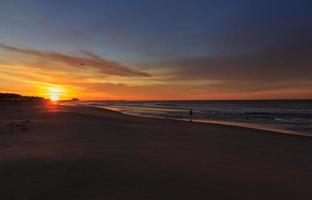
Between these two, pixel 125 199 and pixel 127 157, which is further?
pixel 127 157

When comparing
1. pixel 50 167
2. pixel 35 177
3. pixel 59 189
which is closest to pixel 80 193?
pixel 59 189

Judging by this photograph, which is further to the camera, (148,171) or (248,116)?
(248,116)

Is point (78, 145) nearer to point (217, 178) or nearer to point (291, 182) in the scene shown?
point (217, 178)

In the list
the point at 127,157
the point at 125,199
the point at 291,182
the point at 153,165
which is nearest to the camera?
the point at 125,199

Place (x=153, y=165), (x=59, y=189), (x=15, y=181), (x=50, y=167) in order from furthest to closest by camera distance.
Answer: (x=153, y=165) < (x=50, y=167) < (x=15, y=181) < (x=59, y=189)

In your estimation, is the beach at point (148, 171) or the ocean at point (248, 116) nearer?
the beach at point (148, 171)

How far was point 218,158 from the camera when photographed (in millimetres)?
6980

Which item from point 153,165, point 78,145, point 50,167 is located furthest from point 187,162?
point 78,145

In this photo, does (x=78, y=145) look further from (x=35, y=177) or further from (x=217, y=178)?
(x=217, y=178)

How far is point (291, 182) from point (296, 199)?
94 centimetres

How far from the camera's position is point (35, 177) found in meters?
4.94

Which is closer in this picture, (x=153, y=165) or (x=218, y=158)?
(x=153, y=165)

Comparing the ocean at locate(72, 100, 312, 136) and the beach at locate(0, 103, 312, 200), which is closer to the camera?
the beach at locate(0, 103, 312, 200)

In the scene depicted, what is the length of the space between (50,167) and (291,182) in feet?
18.7
